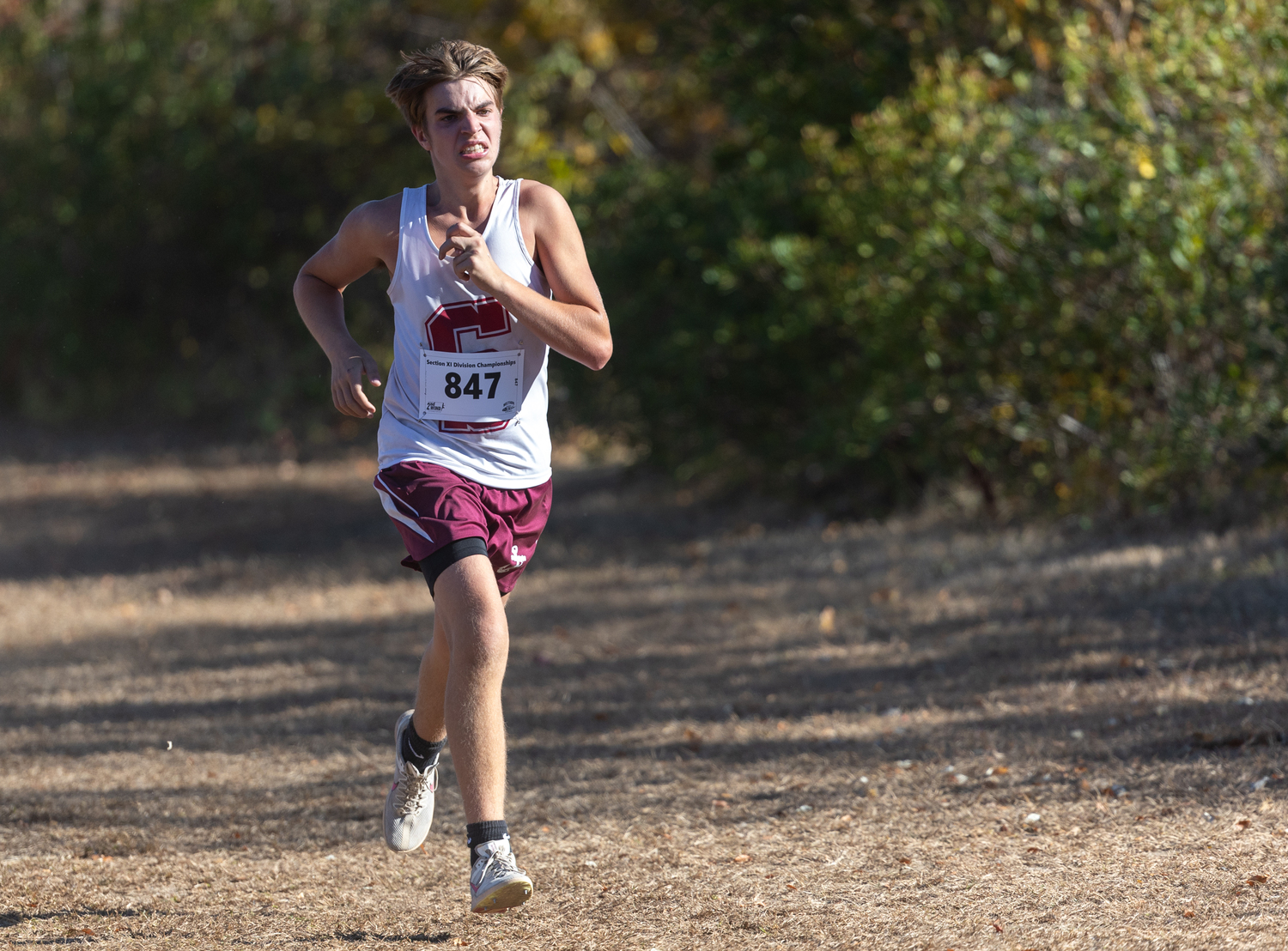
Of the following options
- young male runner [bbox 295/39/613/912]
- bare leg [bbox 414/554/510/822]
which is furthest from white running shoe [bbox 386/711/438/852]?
bare leg [bbox 414/554/510/822]

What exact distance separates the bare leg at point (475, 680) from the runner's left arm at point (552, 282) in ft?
1.87

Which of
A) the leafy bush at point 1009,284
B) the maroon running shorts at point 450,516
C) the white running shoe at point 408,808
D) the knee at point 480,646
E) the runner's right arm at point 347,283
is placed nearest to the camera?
the knee at point 480,646

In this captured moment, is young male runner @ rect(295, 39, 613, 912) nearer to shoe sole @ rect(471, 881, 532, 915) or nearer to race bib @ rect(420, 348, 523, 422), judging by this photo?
race bib @ rect(420, 348, 523, 422)

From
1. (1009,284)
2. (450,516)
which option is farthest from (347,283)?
(1009,284)

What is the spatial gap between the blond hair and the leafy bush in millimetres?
4584

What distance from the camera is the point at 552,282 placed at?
3.67 meters

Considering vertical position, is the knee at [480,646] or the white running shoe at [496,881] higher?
the knee at [480,646]

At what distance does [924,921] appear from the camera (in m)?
3.55

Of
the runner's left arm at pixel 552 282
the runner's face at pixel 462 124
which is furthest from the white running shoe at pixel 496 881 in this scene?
the runner's face at pixel 462 124

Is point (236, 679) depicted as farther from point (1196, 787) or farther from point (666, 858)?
point (1196, 787)

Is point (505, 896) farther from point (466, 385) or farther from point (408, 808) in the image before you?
point (466, 385)

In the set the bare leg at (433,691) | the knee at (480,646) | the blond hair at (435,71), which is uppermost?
the blond hair at (435,71)

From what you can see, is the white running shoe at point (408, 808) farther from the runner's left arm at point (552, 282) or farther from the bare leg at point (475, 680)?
the runner's left arm at point (552, 282)

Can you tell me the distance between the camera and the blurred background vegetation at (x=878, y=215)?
7539 millimetres
